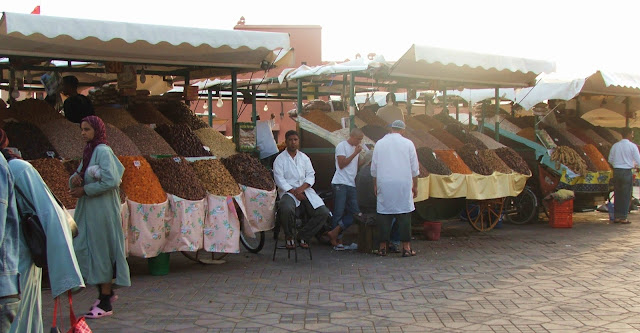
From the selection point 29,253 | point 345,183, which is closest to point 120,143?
point 345,183

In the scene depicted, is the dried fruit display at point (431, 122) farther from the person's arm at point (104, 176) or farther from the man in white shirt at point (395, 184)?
the person's arm at point (104, 176)

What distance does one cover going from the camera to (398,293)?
5984 millimetres

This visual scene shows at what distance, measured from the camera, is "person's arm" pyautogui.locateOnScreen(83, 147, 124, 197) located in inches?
198

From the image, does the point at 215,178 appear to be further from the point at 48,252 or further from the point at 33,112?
the point at 48,252

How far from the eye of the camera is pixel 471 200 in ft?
32.9

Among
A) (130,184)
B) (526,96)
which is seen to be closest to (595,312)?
(130,184)

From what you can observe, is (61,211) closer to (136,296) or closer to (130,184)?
(136,296)

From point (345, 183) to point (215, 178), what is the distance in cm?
195

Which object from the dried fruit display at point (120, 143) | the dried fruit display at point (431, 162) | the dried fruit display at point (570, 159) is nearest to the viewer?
the dried fruit display at point (120, 143)

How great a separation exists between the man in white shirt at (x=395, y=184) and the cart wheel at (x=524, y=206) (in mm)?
3779

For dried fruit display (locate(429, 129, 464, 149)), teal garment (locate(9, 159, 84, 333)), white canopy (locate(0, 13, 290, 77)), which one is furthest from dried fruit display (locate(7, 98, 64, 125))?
dried fruit display (locate(429, 129, 464, 149))

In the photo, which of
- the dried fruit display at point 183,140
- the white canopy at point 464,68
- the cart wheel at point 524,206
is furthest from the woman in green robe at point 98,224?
the cart wheel at point 524,206

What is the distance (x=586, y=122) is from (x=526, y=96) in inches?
102

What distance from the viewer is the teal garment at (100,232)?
5113mm
